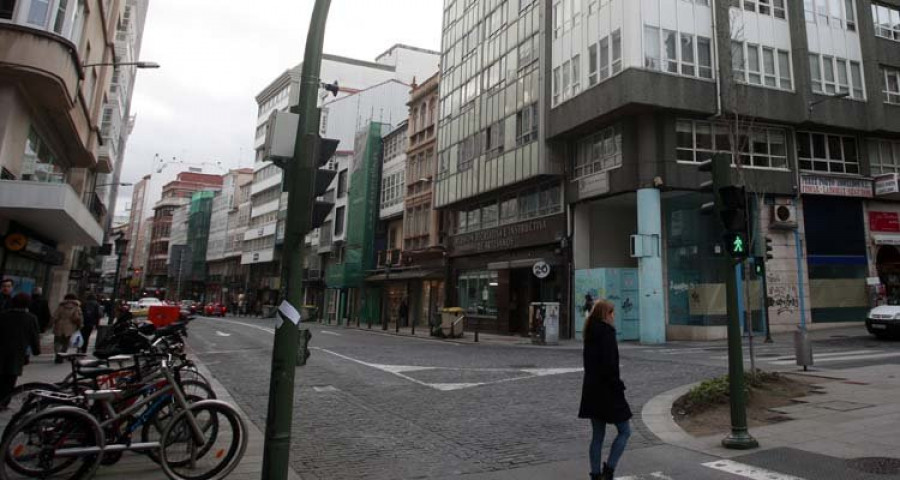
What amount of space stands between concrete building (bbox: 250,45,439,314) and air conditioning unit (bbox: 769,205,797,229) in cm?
3621

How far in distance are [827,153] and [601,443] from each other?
2737 cm

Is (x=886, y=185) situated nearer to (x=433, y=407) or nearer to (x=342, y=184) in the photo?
(x=433, y=407)

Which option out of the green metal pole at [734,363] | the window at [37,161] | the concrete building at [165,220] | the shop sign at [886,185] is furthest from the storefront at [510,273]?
the concrete building at [165,220]

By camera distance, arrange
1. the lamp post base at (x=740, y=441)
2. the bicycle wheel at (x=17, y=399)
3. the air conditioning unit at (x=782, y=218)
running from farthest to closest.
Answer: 1. the air conditioning unit at (x=782, y=218)
2. the lamp post base at (x=740, y=441)
3. the bicycle wheel at (x=17, y=399)

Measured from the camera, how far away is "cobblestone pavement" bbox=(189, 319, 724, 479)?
6.18 m

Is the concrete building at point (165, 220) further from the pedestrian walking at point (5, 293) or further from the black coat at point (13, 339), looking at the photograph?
the black coat at point (13, 339)

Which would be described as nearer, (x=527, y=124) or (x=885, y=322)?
(x=885, y=322)

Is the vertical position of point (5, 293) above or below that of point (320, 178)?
below

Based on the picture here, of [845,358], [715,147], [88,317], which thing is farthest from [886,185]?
[88,317]

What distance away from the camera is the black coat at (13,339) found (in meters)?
7.18

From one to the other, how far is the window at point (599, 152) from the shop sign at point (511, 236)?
2.68 metres

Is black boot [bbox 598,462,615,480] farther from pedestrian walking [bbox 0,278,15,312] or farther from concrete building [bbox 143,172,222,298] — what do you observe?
concrete building [bbox 143,172,222,298]

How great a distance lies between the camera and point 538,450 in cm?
653

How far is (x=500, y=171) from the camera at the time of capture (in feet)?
102
